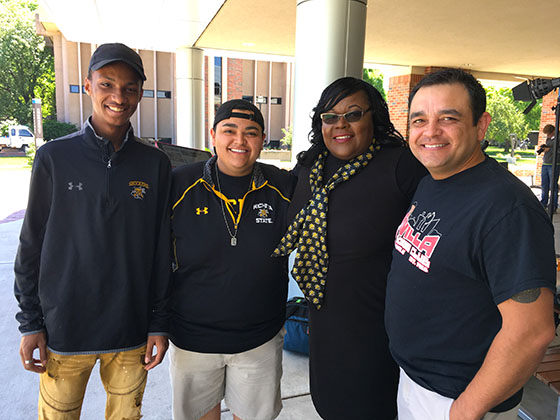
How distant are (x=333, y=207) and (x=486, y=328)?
805 millimetres

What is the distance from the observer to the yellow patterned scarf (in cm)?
190

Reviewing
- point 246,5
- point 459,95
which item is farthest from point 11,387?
point 246,5

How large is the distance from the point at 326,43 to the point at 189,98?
8.57 metres

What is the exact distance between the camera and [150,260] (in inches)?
75.5

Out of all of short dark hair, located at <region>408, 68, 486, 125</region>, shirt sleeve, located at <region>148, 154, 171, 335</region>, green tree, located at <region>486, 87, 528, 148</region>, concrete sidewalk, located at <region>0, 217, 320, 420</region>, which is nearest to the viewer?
short dark hair, located at <region>408, 68, 486, 125</region>

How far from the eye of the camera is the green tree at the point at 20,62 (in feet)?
104

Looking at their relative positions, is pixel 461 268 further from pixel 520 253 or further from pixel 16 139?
pixel 16 139

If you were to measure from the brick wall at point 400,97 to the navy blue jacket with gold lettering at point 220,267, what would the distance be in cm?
1146

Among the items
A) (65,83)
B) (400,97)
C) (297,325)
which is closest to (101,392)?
(297,325)

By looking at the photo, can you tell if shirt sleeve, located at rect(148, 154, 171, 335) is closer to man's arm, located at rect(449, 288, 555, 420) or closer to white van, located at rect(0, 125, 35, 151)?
man's arm, located at rect(449, 288, 555, 420)

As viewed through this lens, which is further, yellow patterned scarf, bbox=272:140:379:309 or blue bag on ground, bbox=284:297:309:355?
blue bag on ground, bbox=284:297:309:355

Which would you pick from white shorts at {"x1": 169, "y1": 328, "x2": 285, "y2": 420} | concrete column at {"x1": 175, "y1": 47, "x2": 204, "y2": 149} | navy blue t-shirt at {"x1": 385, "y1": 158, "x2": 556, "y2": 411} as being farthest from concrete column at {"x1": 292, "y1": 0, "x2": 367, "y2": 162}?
concrete column at {"x1": 175, "y1": 47, "x2": 204, "y2": 149}

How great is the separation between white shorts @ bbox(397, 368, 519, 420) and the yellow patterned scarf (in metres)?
0.52

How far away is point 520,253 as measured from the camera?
1.19 meters
